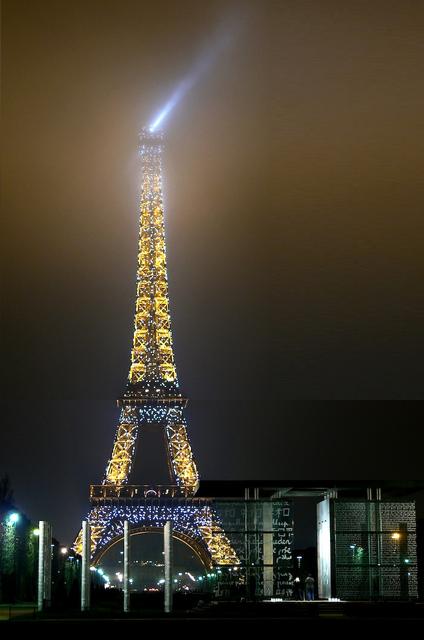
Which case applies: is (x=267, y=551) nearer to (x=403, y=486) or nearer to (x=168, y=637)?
(x=403, y=486)

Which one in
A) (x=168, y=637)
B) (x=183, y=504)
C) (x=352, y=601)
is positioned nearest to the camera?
(x=168, y=637)

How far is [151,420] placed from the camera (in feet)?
241

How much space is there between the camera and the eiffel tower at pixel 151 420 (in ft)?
237

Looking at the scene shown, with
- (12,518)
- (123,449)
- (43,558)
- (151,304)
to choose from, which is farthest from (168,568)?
(151,304)

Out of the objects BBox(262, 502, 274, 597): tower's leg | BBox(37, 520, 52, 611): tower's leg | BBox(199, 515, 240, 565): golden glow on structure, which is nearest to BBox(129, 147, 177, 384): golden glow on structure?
BBox(199, 515, 240, 565): golden glow on structure

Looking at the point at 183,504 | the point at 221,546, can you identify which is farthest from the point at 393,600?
the point at 183,504

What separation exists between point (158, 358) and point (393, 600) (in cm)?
4352

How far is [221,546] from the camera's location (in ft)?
220

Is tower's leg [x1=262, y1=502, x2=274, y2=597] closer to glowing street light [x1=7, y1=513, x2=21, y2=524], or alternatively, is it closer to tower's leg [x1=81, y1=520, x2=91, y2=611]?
tower's leg [x1=81, y1=520, x2=91, y2=611]

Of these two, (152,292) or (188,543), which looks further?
(152,292)

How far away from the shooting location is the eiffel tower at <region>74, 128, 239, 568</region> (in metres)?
72.3

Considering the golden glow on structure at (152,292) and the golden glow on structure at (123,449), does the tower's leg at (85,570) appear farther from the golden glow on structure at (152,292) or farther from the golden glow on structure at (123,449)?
the golden glow on structure at (152,292)

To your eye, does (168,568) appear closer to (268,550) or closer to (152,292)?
(268,550)

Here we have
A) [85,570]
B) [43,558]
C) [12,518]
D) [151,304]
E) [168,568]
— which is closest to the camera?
[168,568]
